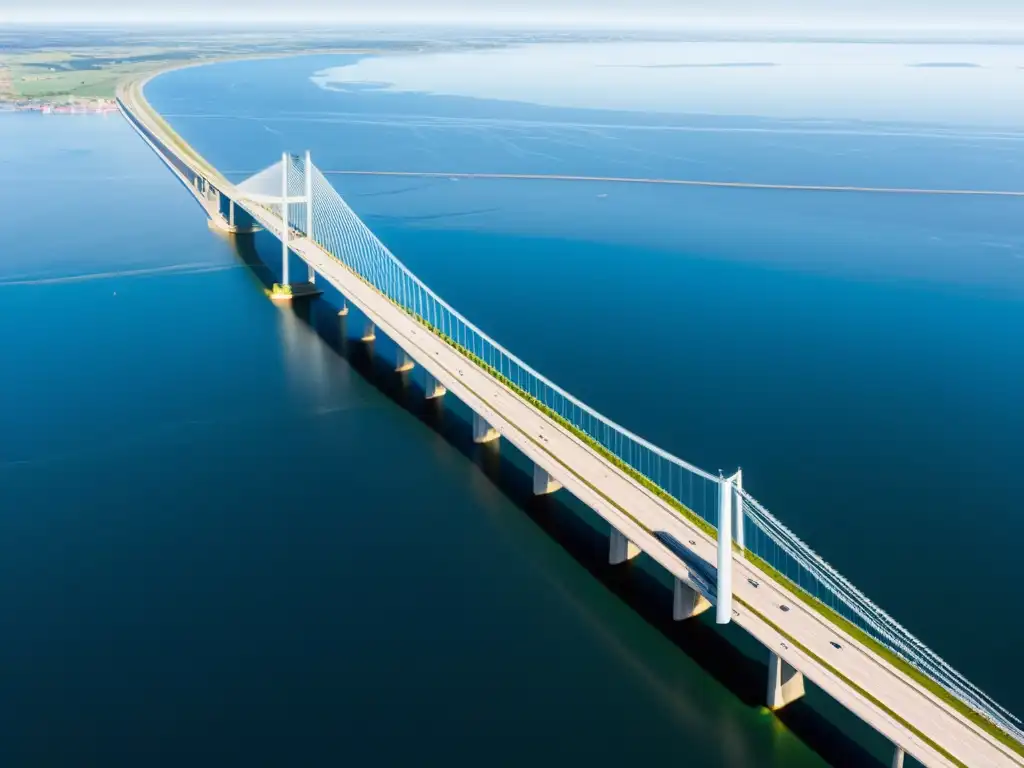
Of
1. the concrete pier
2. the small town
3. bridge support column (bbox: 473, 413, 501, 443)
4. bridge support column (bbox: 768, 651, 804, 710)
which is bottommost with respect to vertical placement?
bridge support column (bbox: 768, 651, 804, 710)

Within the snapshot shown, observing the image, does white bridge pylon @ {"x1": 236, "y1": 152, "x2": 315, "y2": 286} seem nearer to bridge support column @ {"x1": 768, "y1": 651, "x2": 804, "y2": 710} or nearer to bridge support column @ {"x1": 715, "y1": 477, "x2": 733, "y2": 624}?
bridge support column @ {"x1": 715, "y1": 477, "x2": 733, "y2": 624}

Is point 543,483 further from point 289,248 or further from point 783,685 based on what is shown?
point 289,248

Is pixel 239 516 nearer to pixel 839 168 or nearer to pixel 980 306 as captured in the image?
pixel 980 306

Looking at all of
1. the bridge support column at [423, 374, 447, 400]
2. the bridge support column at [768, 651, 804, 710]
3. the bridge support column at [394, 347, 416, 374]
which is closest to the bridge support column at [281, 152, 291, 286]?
the bridge support column at [394, 347, 416, 374]

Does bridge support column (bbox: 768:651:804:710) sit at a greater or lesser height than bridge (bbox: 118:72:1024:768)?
lesser

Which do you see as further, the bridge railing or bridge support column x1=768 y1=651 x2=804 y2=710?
the bridge railing

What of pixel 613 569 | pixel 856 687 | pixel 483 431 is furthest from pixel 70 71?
pixel 856 687

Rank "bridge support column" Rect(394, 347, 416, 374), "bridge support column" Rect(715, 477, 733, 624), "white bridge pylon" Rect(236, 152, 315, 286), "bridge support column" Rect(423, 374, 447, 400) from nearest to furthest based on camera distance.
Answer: "bridge support column" Rect(715, 477, 733, 624), "bridge support column" Rect(423, 374, 447, 400), "bridge support column" Rect(394, 347, 416, 374), "white bridge pylon" Rect(236, 152, 315, 286)

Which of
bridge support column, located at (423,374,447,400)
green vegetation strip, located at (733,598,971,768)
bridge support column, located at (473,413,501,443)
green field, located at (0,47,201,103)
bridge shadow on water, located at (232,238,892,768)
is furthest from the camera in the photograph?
green field, located at (0,47,201,103)
